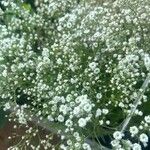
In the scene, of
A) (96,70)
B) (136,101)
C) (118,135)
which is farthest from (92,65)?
(118,135)

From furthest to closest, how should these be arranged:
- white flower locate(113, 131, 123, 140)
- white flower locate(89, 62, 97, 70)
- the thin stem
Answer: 1. white flower locate(89, 62, 97, 70)
2. the thin stem
3. white flower locate(113, 131, 123, 140)

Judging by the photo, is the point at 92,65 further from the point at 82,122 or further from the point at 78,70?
the point at 82,122

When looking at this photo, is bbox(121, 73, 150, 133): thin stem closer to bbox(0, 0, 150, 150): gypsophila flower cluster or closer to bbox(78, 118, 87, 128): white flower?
bbox(0, 0, 150, 150): gypsophila flower cluster

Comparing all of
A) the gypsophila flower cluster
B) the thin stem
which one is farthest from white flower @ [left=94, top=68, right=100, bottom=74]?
the thin stem

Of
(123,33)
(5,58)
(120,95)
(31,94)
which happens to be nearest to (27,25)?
(5,58)

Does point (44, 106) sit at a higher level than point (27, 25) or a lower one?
lower

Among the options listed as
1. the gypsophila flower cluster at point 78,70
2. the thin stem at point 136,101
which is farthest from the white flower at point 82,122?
the thin stem at point 136,101

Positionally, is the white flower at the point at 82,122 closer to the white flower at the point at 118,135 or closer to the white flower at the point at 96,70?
the white flower at the point at 118,135

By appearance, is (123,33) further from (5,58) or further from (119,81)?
(5,58)
